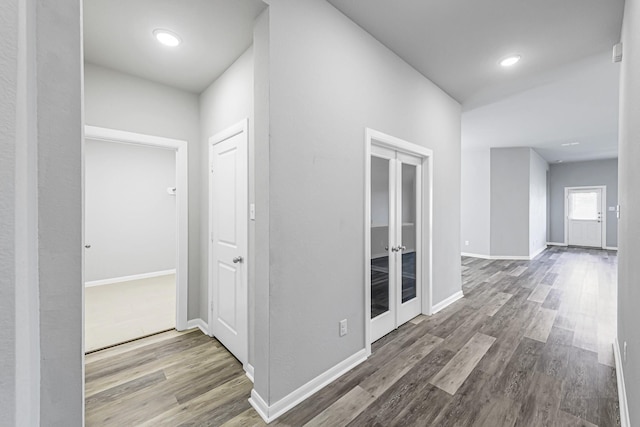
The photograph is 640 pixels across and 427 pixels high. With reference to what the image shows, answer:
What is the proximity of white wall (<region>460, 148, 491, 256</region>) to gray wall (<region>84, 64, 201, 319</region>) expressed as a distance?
22.4 feet

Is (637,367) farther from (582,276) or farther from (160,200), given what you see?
(160,200)

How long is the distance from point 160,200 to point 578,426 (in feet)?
21.7

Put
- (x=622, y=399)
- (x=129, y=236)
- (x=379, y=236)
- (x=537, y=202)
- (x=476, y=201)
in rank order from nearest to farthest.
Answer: (x=622, y=399), (x=379, y=236), (x=129, y=236), (x=476, y=201), (x=537, y=202)

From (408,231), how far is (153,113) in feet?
10.3

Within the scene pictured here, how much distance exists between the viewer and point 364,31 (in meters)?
2.37

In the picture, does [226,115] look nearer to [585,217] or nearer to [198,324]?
[198,324]

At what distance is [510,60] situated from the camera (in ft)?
9.40

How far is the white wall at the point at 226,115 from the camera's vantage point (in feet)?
7.21

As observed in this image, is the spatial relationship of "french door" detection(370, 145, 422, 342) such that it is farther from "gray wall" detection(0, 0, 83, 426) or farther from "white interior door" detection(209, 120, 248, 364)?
"gray wall" detection(0, 0, 83, 426)

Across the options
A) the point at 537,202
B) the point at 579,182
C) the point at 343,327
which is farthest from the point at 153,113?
the point at 579,182

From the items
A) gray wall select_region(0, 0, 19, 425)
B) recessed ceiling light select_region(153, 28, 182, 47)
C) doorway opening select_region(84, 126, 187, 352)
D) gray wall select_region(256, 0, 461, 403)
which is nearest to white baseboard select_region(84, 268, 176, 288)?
doorway opening select_region(84, 126, 187, 352)

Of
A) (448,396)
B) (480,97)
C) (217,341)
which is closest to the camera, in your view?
(448,396)

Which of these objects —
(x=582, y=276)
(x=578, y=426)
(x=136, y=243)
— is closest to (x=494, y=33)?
(x=578, y=426)

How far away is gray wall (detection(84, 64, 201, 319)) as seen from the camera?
8.32 feet
